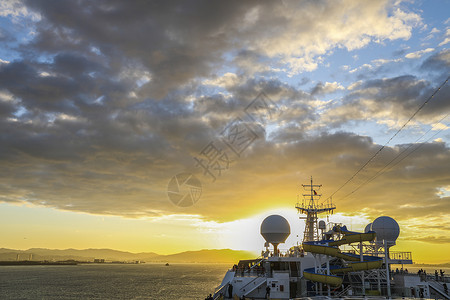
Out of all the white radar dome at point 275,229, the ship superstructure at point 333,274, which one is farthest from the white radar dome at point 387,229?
the white radar dome at point 275,229

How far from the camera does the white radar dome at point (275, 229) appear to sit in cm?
5197

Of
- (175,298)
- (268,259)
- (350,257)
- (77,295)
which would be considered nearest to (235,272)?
(268,259)

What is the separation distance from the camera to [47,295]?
84.9m

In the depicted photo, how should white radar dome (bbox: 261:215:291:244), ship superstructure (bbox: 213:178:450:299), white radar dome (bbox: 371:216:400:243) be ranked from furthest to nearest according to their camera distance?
white radar dome (bbox: 261:215:291:244) → white radar dome (bbox: 371:216:400:243) → ship superstructure (bbox: 213:178:450:299)

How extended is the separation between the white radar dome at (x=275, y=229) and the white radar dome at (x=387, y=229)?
1309 cm

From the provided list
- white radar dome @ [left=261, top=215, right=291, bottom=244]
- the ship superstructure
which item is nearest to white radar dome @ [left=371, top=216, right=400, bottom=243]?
the ship superstructure

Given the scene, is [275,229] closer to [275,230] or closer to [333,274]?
[275,230]

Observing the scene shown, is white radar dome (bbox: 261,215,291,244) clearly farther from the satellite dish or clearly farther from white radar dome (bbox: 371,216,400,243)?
white radar dome (bbox: 371,216,400,243)

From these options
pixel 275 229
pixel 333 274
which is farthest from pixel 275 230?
pixel 333 274

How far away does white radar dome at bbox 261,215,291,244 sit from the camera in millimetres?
51969

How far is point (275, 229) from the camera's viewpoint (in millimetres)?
51906

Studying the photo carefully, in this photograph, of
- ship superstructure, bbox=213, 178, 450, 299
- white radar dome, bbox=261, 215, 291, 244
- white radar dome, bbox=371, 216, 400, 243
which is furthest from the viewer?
white radar dome, bbox=261, 215, 291, 244

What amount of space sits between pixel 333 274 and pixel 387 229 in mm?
12703

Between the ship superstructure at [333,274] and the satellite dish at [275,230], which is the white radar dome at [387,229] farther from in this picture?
the satellite dish at [275,230]
